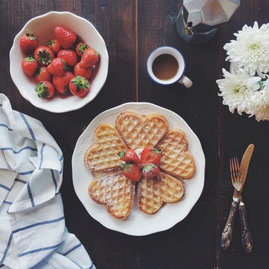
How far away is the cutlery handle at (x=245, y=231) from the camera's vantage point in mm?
1383

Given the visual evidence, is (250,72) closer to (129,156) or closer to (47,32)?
(129,156)

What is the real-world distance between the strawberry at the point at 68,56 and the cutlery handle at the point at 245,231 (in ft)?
2.31

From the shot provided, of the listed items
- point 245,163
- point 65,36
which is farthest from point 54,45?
point 245,163

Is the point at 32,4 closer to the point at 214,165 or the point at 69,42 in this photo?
the point at 69,42

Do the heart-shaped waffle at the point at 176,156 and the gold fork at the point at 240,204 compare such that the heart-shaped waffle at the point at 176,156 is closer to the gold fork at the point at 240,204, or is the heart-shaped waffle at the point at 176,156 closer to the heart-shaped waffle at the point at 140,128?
the heart-shaped waffle at the point at 140,128

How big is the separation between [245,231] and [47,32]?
90cm

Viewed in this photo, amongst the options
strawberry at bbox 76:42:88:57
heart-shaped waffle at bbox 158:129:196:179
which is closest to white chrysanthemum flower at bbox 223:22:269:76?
heart-shaped waffle at bbox 158:129:196:179

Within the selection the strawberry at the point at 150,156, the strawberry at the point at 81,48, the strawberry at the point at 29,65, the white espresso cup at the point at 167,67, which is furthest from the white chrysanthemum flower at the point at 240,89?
the strawberry at the point at 29,65

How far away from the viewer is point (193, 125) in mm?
1396

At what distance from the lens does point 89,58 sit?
4.13ft

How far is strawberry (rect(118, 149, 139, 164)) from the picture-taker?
1325 millimetres

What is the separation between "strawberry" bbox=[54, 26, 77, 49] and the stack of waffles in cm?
27

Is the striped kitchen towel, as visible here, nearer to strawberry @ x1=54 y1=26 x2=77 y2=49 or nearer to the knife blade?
strawberry @ x1=54 y1=26 x2=77 y2=49

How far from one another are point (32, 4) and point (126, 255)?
34.8 inches
